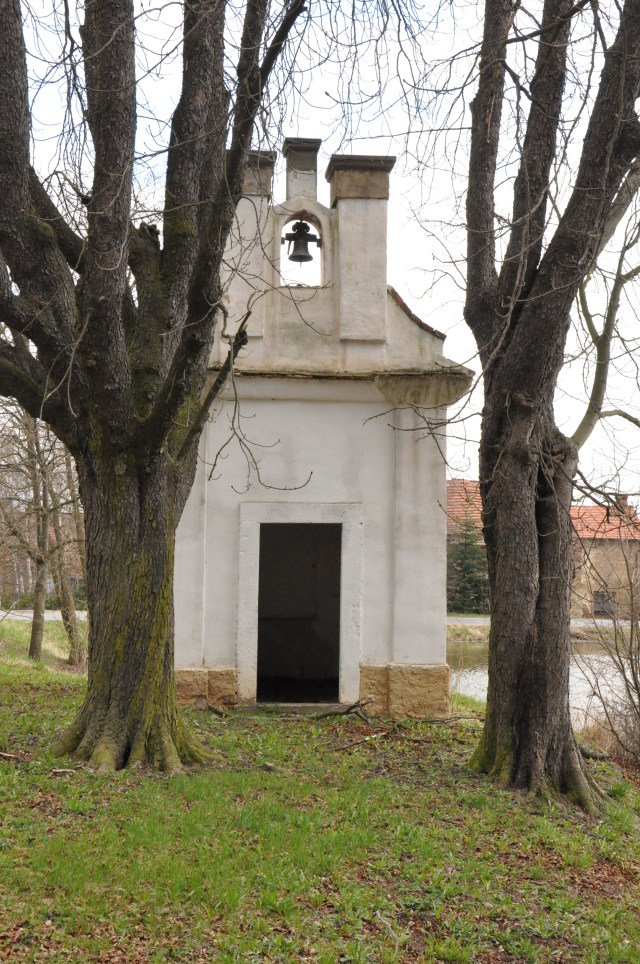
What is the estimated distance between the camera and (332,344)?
395 inches

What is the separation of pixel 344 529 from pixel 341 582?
58 centimetres

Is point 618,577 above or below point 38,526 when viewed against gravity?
below

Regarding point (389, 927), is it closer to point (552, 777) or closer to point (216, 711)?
point (552, 777)

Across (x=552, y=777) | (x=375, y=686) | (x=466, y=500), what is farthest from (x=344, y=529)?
(x=552, y=777)

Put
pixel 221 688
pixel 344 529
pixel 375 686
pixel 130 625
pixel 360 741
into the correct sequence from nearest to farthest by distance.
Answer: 1. pixel 130 625
2. pixel 360 741
3. pixel 221 688
4. pixel 375 686
5. pixel 344 529

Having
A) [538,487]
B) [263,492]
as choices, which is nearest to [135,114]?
[538,487]

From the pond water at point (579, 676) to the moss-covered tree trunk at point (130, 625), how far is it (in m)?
4.73

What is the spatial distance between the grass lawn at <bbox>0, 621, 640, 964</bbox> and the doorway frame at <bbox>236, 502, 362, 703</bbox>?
2.55 meters

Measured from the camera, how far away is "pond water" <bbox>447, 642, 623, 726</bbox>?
380 inches

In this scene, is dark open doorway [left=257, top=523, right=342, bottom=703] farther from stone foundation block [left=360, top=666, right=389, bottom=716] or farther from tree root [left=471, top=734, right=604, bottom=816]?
tree root [left=471, top=734, right=604, bottom=816]

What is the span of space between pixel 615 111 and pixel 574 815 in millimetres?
4870

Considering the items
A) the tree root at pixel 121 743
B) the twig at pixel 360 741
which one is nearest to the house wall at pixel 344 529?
the twig at pixel 360 741

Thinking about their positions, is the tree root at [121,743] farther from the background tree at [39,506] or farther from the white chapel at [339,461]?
the background tree at [39,506]

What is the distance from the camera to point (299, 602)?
14.1 m
